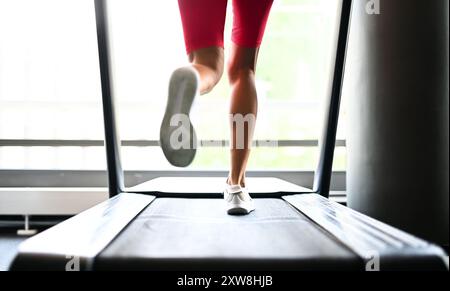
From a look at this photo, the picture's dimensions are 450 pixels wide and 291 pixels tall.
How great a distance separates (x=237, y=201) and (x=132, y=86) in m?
1.51

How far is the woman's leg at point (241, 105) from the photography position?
47.3 inches

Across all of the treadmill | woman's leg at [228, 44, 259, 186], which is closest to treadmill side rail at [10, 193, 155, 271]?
the treadmill

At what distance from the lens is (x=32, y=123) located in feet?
8.11

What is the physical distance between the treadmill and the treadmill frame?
0.60 feet

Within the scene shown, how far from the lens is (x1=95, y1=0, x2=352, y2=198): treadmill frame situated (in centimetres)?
169

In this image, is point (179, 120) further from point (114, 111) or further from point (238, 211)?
point (114, 111)

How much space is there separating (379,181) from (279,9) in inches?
54.5

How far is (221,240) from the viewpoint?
90 cm

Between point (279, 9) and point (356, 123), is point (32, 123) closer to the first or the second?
point (279, 9)

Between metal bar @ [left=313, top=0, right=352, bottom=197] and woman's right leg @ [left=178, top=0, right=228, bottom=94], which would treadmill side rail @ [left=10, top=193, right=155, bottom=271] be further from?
metal bar @ [left=313, top=0, right=352, bottom=197]

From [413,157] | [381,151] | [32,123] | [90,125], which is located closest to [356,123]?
[381,151]

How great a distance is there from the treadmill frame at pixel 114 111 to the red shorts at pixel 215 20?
0.64 meters
